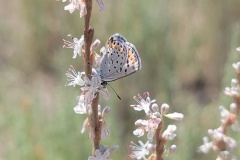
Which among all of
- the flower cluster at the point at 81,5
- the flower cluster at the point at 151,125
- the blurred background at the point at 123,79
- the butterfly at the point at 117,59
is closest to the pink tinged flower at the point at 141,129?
the flower cluster at the point at 151,125

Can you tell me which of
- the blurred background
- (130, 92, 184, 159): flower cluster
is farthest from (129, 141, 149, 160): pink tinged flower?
the blurred background

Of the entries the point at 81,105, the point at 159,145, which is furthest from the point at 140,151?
the point at 81,105

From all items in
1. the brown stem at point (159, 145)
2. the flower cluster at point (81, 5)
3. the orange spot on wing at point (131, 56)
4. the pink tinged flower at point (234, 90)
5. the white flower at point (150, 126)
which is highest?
the flower cluster at point (81, 5)

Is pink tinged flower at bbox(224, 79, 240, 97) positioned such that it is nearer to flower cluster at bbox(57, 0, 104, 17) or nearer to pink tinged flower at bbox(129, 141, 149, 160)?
pink tinged flower at bbox(129, 141, 149, 160)

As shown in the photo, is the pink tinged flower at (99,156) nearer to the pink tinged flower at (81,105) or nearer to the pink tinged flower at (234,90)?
the pink tinged flower at (81,105)

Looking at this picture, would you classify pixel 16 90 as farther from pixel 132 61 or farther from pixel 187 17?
pixel 132 61

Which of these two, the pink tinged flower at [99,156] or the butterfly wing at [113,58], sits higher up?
the butterfly wing at [113,58]
